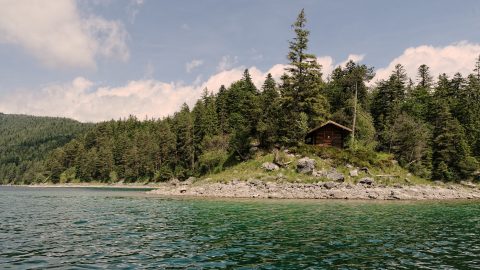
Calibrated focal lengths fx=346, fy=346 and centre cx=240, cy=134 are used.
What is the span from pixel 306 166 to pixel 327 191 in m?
8.42

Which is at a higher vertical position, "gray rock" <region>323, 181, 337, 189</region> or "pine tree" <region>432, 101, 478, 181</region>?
"pine tree" <region>432, 101, 478, 181</region>

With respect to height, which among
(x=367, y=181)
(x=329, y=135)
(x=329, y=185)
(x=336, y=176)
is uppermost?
(x=329, y=135)

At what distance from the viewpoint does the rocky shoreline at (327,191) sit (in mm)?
55844

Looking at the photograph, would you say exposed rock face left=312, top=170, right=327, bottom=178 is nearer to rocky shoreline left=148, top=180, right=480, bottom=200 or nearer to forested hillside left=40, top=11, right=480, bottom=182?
rocky shoreline left=148, top=180, right=480, bottom=200

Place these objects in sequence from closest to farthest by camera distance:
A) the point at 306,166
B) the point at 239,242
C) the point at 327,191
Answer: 1. the point at 239,242
2. the point at 327,191
3. the point at 306,166

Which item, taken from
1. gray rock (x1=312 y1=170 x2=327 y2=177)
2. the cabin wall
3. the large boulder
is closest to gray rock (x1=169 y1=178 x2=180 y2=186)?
the cabin wall

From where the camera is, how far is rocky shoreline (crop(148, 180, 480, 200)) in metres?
55.8

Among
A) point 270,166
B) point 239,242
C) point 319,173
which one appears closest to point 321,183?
point 319,173

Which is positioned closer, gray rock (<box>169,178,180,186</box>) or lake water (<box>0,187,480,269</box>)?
lake water (<box>0,187,480,269</box>)

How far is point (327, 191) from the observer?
57094 mm

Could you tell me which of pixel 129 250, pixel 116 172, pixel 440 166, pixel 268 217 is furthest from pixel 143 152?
pixel 129 250

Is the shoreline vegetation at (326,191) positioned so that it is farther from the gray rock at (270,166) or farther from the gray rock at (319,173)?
the gray rock at (270,166)

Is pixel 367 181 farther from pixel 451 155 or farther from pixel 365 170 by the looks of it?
pixel 451 155

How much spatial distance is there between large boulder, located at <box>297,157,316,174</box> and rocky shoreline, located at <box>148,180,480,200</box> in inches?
187
